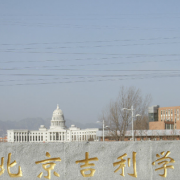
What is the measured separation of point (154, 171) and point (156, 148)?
524 mm

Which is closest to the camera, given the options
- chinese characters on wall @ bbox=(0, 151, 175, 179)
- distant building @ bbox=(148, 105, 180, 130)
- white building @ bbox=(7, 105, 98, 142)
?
chinese characters on wall @ bbox=(0, 151, 175, 179)

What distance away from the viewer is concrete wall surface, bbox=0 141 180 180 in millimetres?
7848

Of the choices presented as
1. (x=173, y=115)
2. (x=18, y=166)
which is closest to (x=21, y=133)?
(x=173, y=115)

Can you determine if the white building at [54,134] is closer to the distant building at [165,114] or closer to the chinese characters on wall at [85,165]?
the distant building at [165,114]

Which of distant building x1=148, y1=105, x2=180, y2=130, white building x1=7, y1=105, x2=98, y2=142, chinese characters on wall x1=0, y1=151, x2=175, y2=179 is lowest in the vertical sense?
white building x1=7, y1=105, x2=98, y2=142

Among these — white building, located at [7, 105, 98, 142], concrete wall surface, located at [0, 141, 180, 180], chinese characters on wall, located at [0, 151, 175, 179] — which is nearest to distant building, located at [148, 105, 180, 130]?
white building, located at [7, 105, 98, 142]

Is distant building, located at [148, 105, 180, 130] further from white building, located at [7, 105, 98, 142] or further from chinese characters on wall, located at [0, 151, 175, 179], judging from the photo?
chinese characters on wall, located at [0, 151, 175, 179]

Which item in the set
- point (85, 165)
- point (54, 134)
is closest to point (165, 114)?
point (85, 165)

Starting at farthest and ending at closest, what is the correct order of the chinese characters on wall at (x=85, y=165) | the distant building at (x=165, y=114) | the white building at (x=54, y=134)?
1. the white building at (x=54, y=134)
2. the distant building at (x=165, y=114)
3. the chinese characters on wall at (x=85, y=165)

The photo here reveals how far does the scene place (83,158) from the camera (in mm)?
7934

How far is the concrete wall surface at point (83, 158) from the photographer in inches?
309

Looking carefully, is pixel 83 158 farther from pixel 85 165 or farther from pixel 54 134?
pixel 54 134

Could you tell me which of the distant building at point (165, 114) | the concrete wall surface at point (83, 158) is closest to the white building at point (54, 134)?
the distant building at point (165, 114)

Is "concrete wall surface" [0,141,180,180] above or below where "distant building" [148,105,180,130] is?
above
